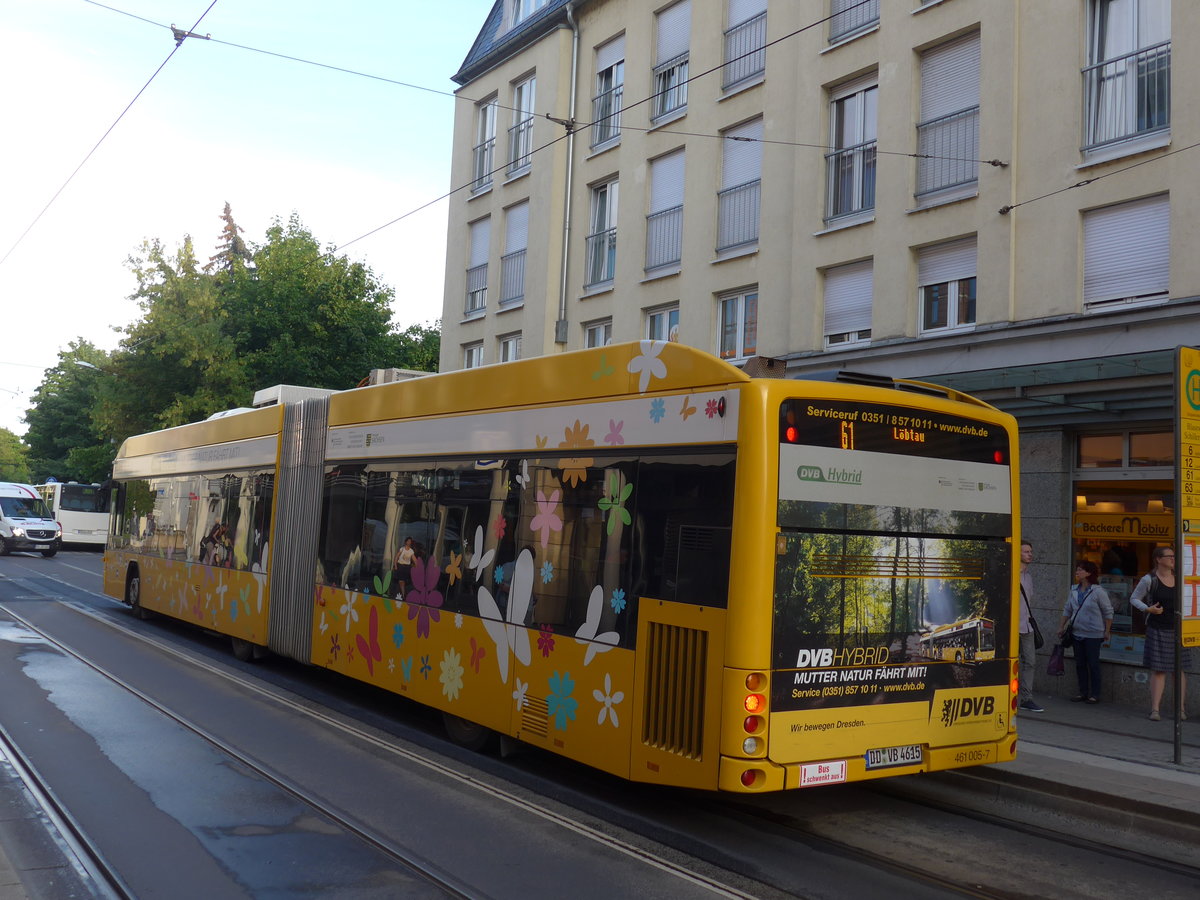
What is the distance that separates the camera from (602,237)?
22.1 metres

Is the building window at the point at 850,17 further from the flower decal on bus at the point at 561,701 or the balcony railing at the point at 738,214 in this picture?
the flower decal on bus at the point at 561,701

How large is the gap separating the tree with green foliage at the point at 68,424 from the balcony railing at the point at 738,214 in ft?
104

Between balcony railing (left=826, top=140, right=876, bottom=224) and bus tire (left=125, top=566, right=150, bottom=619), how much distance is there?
12.4 meters

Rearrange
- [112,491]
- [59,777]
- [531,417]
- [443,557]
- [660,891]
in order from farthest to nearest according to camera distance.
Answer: [112,491] → [443,557] → [531,417] → [59,777] → [660,891]

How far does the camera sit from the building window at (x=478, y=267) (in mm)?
25734

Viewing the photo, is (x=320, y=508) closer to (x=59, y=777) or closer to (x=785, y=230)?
(x=59, y=777)

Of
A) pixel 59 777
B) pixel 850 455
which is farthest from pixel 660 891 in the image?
pixel 59 777

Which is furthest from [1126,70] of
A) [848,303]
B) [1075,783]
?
[1075,783]

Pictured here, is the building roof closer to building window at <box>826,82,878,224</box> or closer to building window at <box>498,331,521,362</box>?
building window at <box>498,331,521,362</box>

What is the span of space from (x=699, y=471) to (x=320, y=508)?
19.8ft

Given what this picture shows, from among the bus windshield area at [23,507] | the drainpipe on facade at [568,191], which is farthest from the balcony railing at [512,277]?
the bus windshield area at [23,507]

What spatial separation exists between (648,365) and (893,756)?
277cm

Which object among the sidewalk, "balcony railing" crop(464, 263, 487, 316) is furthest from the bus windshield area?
the sidewalk

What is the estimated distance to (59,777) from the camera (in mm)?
7309
